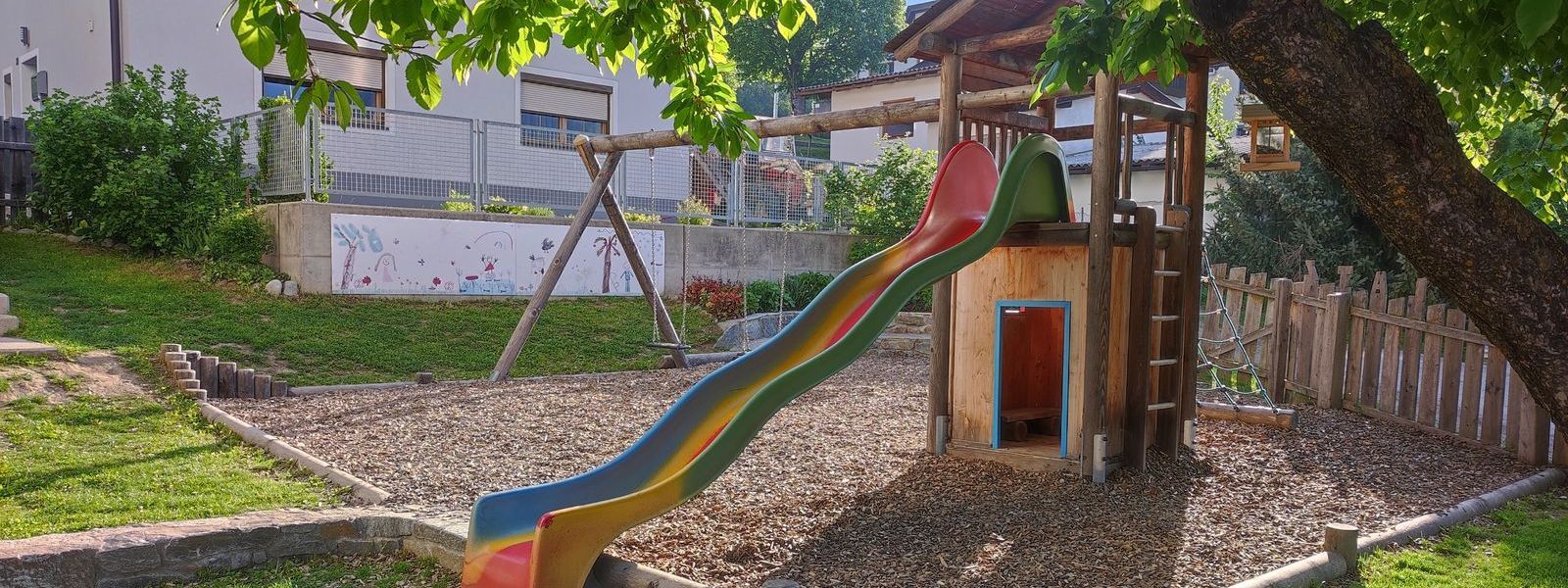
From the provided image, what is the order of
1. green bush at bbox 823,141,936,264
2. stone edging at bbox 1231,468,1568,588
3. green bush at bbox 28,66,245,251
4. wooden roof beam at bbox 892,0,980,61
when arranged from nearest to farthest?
stone edging at bbox 1231,468,1568,588
wooden roof beam at bbox 892,0,980,61
green bush at bbox 28,66,245,251
green bush at bbox 823,141,936,264

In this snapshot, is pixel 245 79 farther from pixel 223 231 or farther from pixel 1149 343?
pixel 1149 343

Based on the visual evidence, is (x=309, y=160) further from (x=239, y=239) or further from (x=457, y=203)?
(x=457, y=203)

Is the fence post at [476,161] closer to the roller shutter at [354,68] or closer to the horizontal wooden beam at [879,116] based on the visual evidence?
the roller shutter at [354,68]

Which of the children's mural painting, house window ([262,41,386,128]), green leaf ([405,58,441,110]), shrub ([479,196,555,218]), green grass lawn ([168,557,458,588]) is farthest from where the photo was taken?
A: house window ([262,41,386,128])

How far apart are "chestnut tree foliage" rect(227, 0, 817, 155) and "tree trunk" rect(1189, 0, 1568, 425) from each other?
5.93 ft

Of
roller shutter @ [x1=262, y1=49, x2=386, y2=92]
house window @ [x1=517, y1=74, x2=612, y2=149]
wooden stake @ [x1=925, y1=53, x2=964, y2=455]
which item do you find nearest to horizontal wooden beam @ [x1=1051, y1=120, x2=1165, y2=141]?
wooden stake @ [x1=925, y1=53, x2=964, y2=455]

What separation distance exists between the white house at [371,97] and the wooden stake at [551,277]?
1.36 metres

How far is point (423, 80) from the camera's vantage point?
360 cm

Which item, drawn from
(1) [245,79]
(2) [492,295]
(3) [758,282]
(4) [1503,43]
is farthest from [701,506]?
(1) [245,79]

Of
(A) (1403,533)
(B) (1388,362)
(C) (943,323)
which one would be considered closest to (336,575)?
(C) (943,323)

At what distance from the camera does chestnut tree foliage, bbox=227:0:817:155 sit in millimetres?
2891

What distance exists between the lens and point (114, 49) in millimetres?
16109

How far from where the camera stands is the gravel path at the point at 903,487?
502 centimetres

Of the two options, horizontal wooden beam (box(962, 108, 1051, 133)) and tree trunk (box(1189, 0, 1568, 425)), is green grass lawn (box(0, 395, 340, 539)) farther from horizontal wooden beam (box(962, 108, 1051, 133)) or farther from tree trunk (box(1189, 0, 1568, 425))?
tree trunk (box(1189, 0, 1568, 425))
